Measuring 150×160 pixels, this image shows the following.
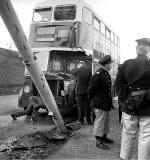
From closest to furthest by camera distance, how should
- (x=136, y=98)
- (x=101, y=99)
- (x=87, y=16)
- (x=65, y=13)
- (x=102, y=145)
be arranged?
(x=136, y=98)
(x=102, y=145)
(x=101, y=99)
(x=65, y=13)
(x=87, y=16)

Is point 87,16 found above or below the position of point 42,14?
below

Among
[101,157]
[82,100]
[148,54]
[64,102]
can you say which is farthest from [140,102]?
[64,102]

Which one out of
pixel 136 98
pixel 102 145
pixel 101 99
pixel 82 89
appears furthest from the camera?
pixel 82 89

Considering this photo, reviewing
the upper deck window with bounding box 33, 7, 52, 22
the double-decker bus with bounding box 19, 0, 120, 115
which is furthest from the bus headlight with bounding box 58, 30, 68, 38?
the upper deck window with bounding box 33, 7, 52, 22

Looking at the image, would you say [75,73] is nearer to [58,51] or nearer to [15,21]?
[58,51]

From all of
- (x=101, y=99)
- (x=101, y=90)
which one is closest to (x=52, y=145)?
(x=101, y=99)

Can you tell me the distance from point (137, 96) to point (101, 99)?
1622 mm

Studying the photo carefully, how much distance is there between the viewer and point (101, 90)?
6105mm

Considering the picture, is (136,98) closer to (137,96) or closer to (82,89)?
(137,96)

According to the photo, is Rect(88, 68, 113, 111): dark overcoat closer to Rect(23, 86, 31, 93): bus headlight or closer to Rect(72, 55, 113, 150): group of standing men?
Rect(72, 55, 113, 150): group of standing men

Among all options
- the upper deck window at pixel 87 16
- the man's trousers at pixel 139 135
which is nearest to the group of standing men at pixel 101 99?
the man's trousers at pixel 139 135

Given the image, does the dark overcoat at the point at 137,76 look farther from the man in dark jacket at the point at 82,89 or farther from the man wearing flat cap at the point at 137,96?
the man in dark jacket at the point at 82,89

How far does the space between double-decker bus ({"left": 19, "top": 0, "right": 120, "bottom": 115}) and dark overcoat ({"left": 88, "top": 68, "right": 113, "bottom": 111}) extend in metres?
4.00

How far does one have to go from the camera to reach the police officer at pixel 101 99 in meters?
5.96
